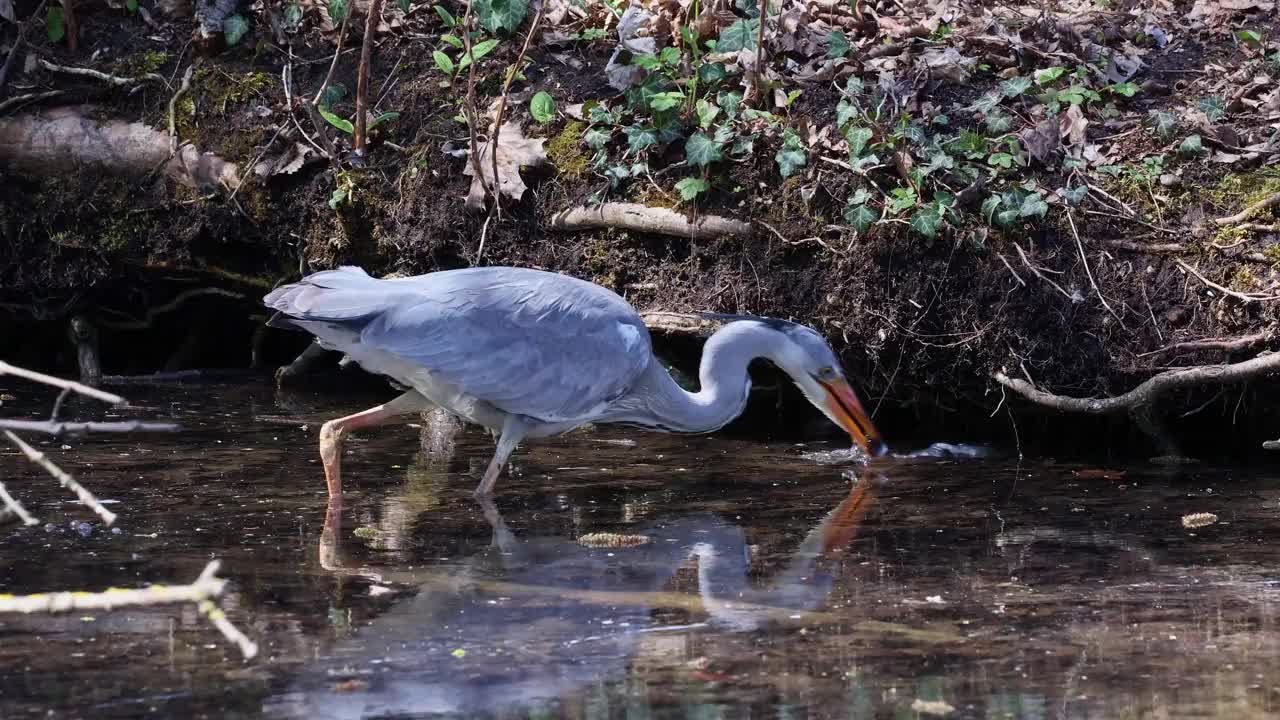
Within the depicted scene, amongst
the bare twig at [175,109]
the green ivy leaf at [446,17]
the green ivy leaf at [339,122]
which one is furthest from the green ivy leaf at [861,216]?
the bare twig at [175,109]

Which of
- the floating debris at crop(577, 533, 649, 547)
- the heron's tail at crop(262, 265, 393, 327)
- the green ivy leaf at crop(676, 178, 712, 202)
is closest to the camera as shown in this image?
the floating debris at crop(577, 533, 649, 547)

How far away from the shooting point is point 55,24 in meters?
9.38

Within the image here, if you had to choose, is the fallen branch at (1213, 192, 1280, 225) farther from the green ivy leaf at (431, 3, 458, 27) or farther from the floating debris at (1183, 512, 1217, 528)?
the green ivy leaf at (431, 3, 458, 27)

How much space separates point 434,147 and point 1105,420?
3.94 meters

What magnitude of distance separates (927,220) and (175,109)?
4.54 metres

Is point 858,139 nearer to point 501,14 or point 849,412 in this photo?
point 849,412

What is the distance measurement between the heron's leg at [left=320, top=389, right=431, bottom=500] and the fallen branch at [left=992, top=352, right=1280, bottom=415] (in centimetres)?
281

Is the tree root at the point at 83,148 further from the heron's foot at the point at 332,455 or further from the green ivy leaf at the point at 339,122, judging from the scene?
the heron's foot at the point at 332,455

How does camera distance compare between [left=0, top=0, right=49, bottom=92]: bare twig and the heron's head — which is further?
[left=0, top=0, right=49, bottom=92]: bare twig

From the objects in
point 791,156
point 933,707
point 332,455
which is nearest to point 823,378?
point 791,156

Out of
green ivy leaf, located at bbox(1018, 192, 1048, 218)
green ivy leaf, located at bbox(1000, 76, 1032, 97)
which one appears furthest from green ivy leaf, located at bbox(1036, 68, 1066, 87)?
green ivy leaf, located at bbox(1018, 192, 1048, 218)

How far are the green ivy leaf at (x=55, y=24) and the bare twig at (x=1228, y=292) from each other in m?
6.69

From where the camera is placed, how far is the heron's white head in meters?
7.12

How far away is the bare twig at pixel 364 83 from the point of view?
323 inches
